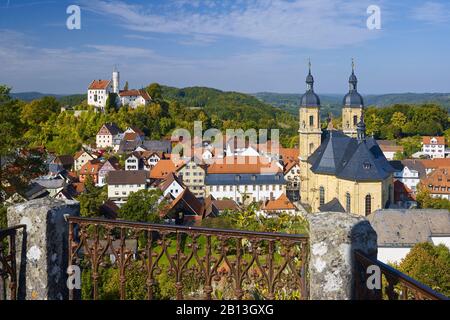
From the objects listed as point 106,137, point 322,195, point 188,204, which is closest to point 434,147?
point 322,195

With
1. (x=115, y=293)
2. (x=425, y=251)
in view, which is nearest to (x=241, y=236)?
(x=115, y=293)

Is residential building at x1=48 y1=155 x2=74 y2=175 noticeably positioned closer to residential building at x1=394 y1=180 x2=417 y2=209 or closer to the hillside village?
the hillside village

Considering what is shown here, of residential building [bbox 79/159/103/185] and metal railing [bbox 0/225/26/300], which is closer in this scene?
metal railing [bbox 0/225/26/300]

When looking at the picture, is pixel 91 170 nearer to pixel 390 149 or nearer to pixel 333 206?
pixel 333 206

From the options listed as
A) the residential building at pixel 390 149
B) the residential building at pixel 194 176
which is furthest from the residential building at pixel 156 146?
the residential building at pixel 390 149

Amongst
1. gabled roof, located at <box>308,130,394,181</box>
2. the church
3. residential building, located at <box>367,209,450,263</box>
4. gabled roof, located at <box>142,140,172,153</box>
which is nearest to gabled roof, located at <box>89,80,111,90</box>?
gabled roof, located at <box>142,140,172,153</box>

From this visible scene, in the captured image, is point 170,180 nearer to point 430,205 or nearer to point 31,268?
point 430,205
